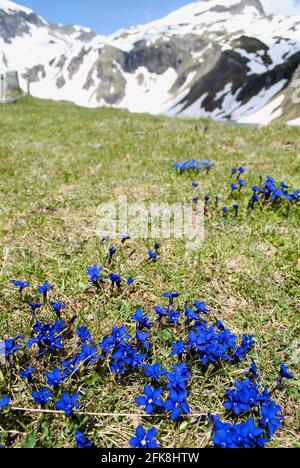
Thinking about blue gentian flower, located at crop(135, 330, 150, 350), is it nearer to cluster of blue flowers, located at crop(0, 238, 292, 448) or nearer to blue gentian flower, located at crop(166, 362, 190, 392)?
cluster of blue flowers, located at crop(0, 238, 292, 448)

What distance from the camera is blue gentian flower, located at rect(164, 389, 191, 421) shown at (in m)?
2.83

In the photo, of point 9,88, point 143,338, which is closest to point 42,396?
point 143,338

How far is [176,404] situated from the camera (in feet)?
9.54

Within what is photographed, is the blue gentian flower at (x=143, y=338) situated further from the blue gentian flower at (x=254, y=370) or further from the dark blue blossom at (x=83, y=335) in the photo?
the blue gentian flower at (x=254, y=370)

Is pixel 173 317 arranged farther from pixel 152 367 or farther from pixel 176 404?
pixel 176 404

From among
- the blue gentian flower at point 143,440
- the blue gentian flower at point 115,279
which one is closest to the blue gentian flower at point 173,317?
the blue gentian flower at point 115,279

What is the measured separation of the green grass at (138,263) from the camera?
10.00ft

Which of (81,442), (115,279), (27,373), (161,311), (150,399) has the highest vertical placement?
(115,279)

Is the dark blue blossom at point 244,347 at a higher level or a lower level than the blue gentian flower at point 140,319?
lower

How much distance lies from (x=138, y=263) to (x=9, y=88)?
1119 inches

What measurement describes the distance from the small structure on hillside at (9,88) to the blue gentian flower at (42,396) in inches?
1014

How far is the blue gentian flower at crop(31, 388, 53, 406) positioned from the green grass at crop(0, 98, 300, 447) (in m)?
0.12
